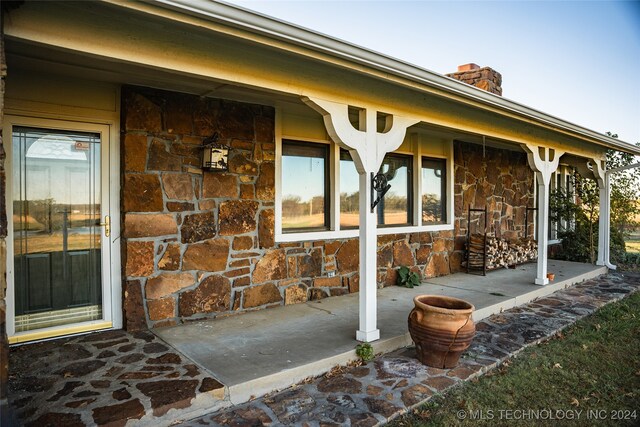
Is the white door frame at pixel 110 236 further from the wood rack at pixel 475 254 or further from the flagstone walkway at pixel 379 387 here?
the wood rack at pixel 475 254

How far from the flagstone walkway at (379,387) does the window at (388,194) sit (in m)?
1.99

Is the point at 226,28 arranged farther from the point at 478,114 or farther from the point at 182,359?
the point at 478,114

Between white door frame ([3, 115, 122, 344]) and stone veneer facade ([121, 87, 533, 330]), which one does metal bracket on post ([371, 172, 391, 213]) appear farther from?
white door frame ([3, 115, 122, 344])

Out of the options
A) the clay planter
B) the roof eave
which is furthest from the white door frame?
the clay planter

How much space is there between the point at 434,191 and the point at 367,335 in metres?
3.71

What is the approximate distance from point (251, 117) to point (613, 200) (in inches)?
347

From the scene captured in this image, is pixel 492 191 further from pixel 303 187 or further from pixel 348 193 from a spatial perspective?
pixel 303 187

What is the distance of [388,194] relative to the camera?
591cm

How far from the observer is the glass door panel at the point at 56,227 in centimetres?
327

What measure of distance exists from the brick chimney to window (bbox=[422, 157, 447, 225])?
177 centimetres

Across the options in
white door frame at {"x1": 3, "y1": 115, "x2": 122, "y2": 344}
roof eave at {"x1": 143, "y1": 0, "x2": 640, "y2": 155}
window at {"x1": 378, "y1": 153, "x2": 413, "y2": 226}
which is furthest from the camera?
window at {"x1": 378, "y1": 153, "x2": 413, "y2": 226}

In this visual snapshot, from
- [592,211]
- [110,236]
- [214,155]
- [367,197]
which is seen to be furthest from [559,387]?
[592,211]

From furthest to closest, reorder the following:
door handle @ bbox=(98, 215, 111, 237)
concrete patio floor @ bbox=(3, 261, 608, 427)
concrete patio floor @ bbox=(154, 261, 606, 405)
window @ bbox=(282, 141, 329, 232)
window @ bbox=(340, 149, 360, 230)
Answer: window @ bbox=(340, 149, 360, 230), window @ bbox=(282, 141, 329, 232), door handle @ bbox=(98, 215, 111, 237), concrete patio floor @ bbox=(154, 261, 606, 405), concrete patio floor @ bbox=(3, 261, 608, 427)

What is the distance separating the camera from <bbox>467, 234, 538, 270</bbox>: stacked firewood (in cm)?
654
